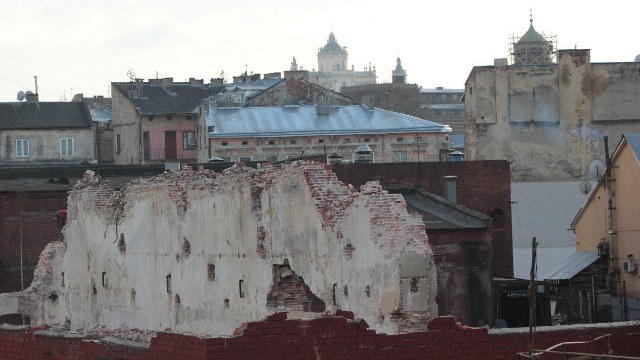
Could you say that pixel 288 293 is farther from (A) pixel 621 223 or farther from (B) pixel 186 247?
(A) pixel 621 223

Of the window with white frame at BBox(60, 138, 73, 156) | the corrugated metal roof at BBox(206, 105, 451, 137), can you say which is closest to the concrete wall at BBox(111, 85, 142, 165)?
the window with white frame at BBox(60, 138, 73, 156)

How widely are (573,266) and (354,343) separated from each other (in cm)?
1687

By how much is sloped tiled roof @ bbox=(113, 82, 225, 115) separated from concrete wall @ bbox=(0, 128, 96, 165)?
2.72 m

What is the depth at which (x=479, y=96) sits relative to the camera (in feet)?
199

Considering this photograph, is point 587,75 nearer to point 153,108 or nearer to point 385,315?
point 153,108

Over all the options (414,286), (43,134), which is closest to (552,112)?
(43,134)

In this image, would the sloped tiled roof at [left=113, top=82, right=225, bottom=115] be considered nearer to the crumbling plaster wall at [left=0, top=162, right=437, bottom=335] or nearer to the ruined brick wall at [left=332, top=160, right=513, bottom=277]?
the ruined brick wall at [left=332, top=160, right=513, bottom=277]

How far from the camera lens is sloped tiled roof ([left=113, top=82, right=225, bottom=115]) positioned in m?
71.5

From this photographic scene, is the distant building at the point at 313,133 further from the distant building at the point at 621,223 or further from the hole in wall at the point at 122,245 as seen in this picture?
the hole in wall at the point at 122,245

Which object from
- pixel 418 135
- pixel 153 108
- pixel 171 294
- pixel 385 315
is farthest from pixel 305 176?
pixel 153 108

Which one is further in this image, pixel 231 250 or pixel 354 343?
pixel 231 250

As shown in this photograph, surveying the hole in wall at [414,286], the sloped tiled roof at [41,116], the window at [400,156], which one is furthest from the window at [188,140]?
the hole in wall at [414,286]

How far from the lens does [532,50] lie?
70938mm

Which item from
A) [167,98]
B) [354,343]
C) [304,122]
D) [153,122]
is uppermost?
[167,98]
